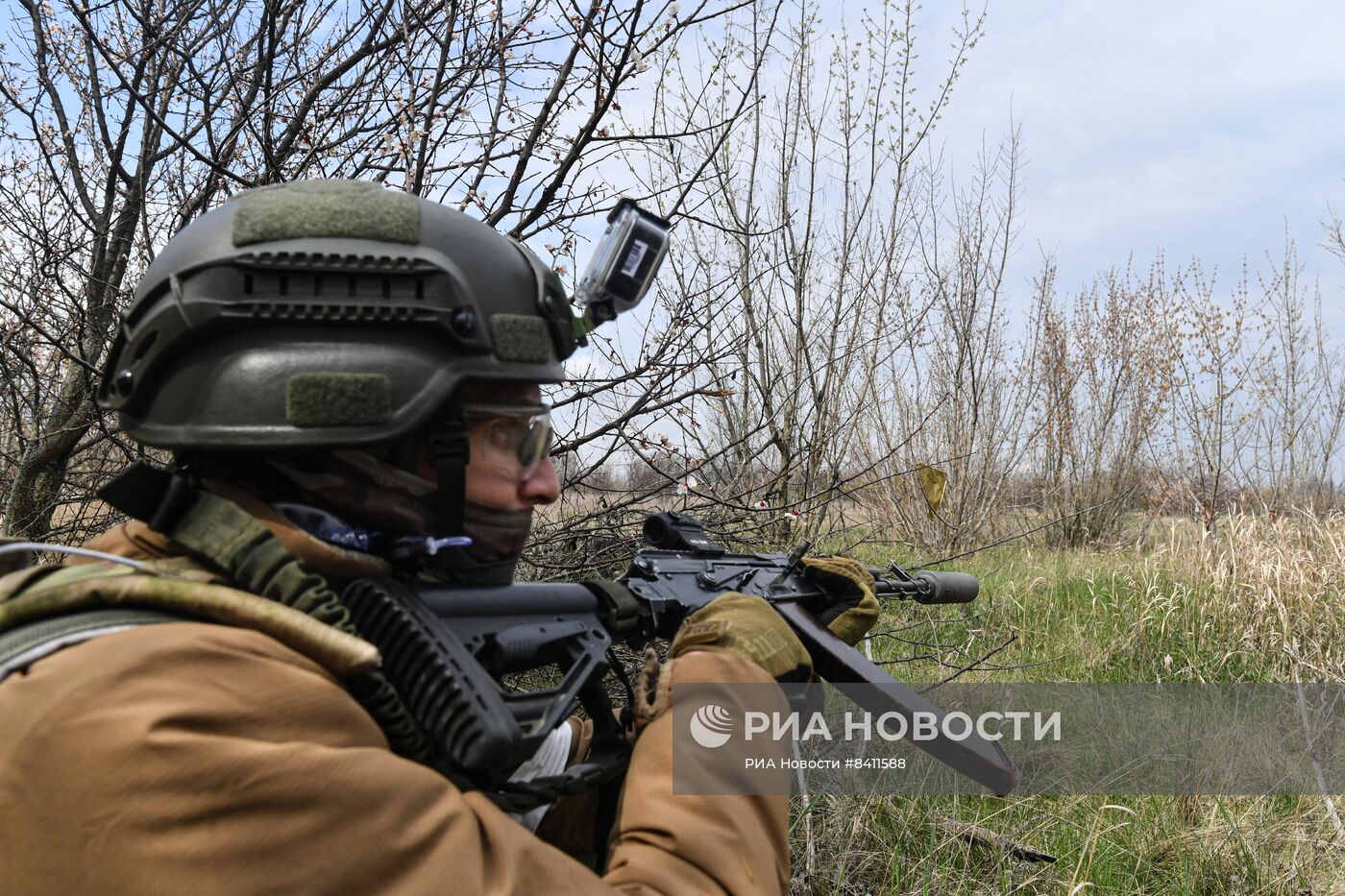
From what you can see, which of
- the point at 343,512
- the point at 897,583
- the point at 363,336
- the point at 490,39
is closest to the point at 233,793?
the point at 343,512

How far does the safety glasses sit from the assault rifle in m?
0.22

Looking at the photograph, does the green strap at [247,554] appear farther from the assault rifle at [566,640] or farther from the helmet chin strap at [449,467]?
the helmet chin strap at [449,467]

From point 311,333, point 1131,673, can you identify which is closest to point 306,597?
point 311,333

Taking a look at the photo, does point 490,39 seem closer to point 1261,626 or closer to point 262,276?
point 262,276

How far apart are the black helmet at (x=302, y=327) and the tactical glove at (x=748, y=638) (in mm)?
689

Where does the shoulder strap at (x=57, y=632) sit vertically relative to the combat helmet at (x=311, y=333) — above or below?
below

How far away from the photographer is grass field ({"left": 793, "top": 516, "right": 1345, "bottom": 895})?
9.11 ft

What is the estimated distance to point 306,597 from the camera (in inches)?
49.8

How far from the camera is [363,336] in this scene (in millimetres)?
1521

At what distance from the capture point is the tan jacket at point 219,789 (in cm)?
97

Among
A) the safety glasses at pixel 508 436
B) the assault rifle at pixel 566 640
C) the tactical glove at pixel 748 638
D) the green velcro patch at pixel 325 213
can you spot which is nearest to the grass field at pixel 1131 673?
the assault rifle at pixel 566 640

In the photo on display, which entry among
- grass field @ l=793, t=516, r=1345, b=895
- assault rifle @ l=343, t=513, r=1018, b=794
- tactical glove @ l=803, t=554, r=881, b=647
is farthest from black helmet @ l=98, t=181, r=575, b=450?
grass field @ l=793, t=516, r=1345, b=895

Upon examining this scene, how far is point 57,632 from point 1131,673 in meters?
5.03

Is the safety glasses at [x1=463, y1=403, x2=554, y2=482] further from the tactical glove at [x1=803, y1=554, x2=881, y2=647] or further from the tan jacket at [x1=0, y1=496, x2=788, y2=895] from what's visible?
the tactical glove at [x1=803, y1=554, x2=881, y2=647]
